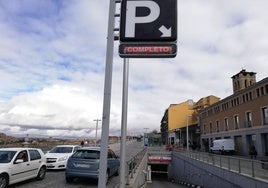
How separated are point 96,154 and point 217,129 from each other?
43106 millimetres

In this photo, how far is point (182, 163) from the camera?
119ft

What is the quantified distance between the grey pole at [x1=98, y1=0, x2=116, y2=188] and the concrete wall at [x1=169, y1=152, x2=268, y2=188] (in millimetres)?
10933

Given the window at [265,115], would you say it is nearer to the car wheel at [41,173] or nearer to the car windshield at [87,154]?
the car windshield at [87,154]

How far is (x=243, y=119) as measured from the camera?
4006 centimetres

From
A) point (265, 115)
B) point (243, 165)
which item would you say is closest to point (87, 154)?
point (243, 165)

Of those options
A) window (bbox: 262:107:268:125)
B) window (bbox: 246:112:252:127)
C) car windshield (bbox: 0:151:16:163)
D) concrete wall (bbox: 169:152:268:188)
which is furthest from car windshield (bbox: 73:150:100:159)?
window (bbox: 246:112:252:127)

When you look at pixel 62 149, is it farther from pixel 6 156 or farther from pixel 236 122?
pixel 236 122

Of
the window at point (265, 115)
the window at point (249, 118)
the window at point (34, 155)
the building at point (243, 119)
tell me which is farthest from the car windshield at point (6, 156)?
the window at point (249, 118)

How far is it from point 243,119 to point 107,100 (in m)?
39.9

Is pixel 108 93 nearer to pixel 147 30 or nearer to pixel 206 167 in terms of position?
pixel 147 30

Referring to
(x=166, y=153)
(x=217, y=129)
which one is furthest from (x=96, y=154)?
(x=217, y=129)

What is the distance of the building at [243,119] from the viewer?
3416cm

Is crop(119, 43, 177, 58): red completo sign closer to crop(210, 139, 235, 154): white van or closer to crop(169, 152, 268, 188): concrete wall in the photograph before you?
crop(169, 152, 268, 188): concrete wall

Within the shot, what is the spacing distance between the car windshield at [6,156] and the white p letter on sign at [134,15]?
8905 mm
